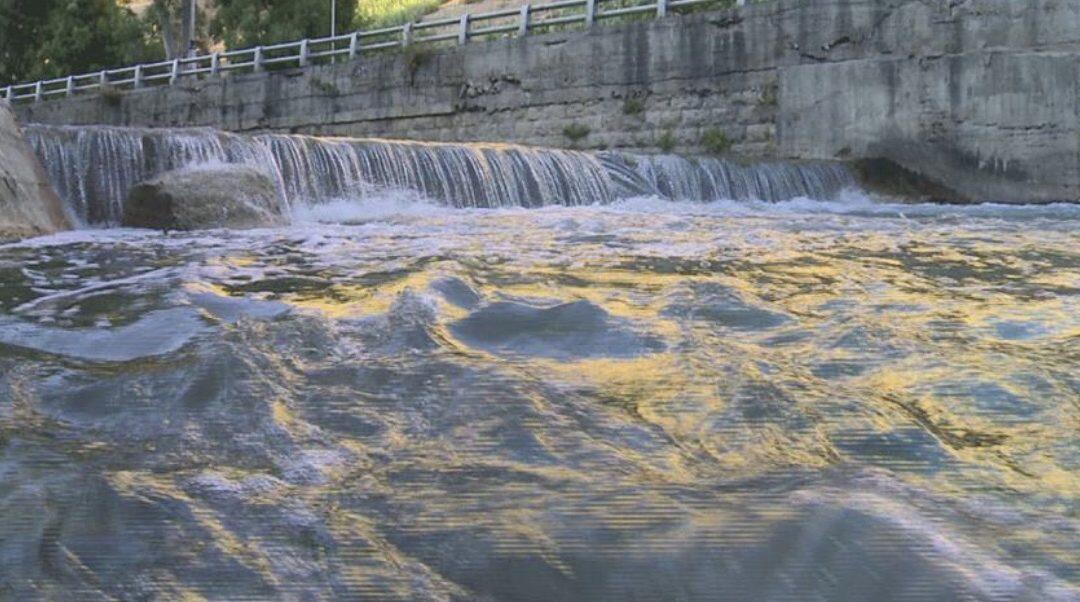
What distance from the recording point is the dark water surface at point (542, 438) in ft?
5.76

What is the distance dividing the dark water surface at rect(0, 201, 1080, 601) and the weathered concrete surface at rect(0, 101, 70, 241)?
10.2ft

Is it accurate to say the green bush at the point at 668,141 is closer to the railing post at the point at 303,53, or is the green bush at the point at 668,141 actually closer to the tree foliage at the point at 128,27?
the railing post at the point at 303,53

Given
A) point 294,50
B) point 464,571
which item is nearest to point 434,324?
point 464,571

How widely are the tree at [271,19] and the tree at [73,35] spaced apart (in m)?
4.62

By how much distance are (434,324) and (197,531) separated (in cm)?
182

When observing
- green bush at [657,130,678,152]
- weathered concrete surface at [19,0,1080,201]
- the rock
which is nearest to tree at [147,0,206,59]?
weathered concrete surface at [19,0,1080,201]

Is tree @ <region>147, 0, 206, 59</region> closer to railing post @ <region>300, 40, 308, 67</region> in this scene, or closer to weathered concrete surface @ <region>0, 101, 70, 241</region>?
railing post @ <region>300, 40, 308, 67</region>

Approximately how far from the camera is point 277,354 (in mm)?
3197

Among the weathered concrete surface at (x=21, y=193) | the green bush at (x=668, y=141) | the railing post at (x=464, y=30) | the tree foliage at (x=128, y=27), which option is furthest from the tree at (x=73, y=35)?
the weathered concrete surface at (x=21, y=193)

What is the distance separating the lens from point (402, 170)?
37.7 feet

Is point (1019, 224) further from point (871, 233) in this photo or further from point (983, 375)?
point (983, 375)

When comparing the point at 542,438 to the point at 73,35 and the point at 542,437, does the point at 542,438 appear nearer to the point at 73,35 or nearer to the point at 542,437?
the point at 542,437

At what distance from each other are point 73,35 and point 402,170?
26903 mm

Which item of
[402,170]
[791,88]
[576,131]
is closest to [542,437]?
[402,170]
